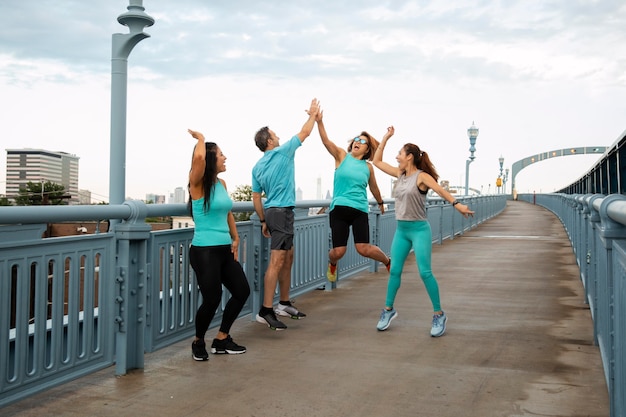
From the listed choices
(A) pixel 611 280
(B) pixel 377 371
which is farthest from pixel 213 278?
(A) pixel 611 280

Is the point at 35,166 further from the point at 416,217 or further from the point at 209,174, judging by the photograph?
the point at 209,174

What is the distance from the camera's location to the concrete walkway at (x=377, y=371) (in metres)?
4.57

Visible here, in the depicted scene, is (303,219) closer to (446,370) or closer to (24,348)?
(446,370)

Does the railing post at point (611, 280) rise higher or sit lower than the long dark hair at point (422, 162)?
lower

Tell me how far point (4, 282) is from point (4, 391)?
681mm

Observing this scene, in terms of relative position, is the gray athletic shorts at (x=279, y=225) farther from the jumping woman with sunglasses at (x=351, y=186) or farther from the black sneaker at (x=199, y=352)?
the black sneaker at (x=199, y=352)

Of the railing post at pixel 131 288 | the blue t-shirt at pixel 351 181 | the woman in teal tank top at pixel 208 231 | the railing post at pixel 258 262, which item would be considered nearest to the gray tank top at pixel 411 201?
the blue t-shirt at pixel 351 181

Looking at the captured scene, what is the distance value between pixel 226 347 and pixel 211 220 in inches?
45.2

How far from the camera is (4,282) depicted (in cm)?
413

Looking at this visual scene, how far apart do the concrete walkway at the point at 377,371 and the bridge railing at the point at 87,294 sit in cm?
21

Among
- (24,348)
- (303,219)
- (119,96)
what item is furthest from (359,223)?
(24,348)

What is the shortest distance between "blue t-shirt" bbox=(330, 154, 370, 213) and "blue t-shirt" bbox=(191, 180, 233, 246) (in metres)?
2.04

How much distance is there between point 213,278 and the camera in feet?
18.5

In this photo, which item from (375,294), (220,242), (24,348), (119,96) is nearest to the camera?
(24,348)
